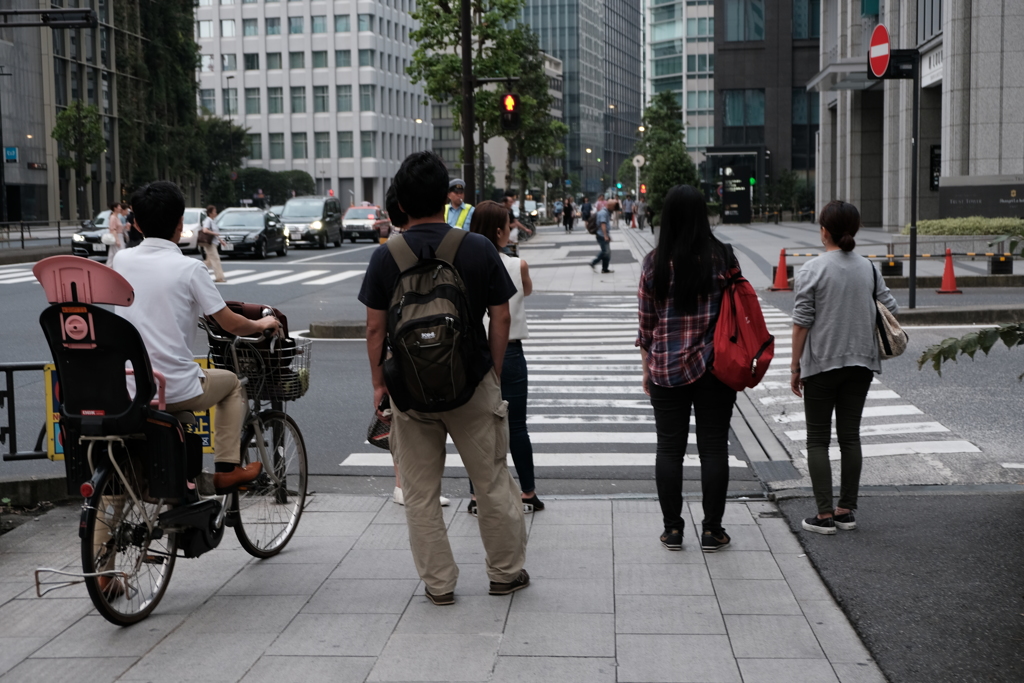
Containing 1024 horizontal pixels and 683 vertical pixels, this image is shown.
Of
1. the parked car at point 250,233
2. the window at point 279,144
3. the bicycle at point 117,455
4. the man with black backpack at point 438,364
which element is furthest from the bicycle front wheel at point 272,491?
the window at point 279,144

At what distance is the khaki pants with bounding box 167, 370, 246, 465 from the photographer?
507 cm

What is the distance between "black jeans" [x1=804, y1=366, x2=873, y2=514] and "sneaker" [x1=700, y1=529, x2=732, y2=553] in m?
0.63

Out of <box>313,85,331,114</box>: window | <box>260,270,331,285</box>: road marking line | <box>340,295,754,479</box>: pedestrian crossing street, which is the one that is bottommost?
<box>340,295,754,479</box>: pedestrian crossing street

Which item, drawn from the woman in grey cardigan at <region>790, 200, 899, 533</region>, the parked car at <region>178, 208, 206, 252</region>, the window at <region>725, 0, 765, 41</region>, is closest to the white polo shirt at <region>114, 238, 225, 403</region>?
the woman in grey cardigan at <region>790, 200, 899, 533</region>

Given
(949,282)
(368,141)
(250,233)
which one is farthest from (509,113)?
(368,141)

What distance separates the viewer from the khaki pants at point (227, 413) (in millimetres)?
5070

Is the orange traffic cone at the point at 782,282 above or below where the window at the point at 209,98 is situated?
below

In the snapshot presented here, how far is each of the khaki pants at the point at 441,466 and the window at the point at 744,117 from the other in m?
75.3

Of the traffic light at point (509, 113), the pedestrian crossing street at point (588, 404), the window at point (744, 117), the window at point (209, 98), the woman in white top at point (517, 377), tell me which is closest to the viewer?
the woman in white top at point (517, 377)

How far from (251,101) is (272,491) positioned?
384ft

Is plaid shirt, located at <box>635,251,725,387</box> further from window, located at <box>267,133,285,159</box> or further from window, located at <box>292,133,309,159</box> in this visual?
window, located at <box>267,133,285,159</box>

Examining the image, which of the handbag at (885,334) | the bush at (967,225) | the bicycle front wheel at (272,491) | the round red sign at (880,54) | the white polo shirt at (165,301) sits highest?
the round red sign at (880,54)

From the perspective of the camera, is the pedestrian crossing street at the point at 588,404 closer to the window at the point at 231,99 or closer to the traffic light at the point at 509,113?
the traffic light at the point at 509,113

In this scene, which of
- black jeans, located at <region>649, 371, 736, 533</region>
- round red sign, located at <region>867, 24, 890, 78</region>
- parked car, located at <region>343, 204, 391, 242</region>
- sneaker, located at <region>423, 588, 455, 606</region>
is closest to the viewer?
sneaker, located at <region>423, 588, 455, 606</region>
